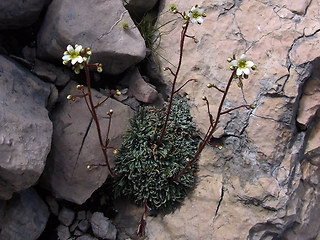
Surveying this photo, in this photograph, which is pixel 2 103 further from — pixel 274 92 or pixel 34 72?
pixel 274 92

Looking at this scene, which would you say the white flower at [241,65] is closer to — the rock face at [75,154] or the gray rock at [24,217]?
the rock face at [75,154]

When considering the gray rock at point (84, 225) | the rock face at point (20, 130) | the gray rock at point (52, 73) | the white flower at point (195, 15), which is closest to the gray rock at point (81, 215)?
the gray rock at point (84, 225)

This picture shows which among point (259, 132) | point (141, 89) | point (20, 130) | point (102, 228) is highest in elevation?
point (259, 132)

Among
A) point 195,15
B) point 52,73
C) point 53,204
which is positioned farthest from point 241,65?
point 53,204

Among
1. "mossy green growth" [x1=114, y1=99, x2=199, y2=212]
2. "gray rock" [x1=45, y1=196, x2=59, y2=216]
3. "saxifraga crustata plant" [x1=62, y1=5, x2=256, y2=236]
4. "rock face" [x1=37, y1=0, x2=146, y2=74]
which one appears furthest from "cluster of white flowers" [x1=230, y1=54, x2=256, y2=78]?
"gray rock" [x1=45, y1=196, x2=59, y2=216]

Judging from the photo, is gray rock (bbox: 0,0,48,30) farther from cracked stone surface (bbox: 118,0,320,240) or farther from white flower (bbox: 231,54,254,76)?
white flower (bbox: 231,54,254,76)

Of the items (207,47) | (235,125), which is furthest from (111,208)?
(207,47)

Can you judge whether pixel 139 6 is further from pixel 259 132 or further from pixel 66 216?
pixel 66 216
